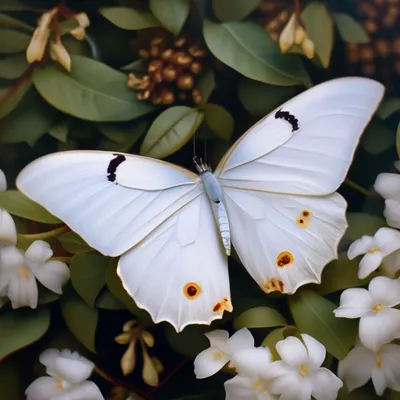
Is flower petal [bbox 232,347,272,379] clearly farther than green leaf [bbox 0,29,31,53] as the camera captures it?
No

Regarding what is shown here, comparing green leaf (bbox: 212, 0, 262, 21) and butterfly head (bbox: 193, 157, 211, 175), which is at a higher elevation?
green leaf (bbox: 212, 0, 262, 21)

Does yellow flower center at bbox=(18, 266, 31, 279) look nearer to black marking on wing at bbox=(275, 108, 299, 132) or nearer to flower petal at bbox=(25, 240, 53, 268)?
flower petal at bbox=(25, 240, 53, 268)

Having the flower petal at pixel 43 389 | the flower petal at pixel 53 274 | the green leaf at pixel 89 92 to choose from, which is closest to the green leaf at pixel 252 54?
the green leaf at pixel 89 92

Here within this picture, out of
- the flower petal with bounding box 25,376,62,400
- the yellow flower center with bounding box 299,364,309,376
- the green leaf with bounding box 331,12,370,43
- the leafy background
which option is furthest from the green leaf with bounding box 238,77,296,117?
the flower petal with bounding box 25,376,62,400

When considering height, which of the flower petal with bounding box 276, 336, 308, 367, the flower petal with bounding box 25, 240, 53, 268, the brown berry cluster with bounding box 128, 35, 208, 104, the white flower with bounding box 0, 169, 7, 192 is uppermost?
the brown berry cluster with bounding box 128, 35, 208, 104

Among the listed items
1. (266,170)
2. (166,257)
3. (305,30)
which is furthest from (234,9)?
(166,257)

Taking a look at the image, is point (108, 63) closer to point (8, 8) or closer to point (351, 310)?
point (8, 8)

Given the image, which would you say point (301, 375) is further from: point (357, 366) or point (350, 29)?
point (350, 29)

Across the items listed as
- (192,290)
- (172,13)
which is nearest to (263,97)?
(172,13)
